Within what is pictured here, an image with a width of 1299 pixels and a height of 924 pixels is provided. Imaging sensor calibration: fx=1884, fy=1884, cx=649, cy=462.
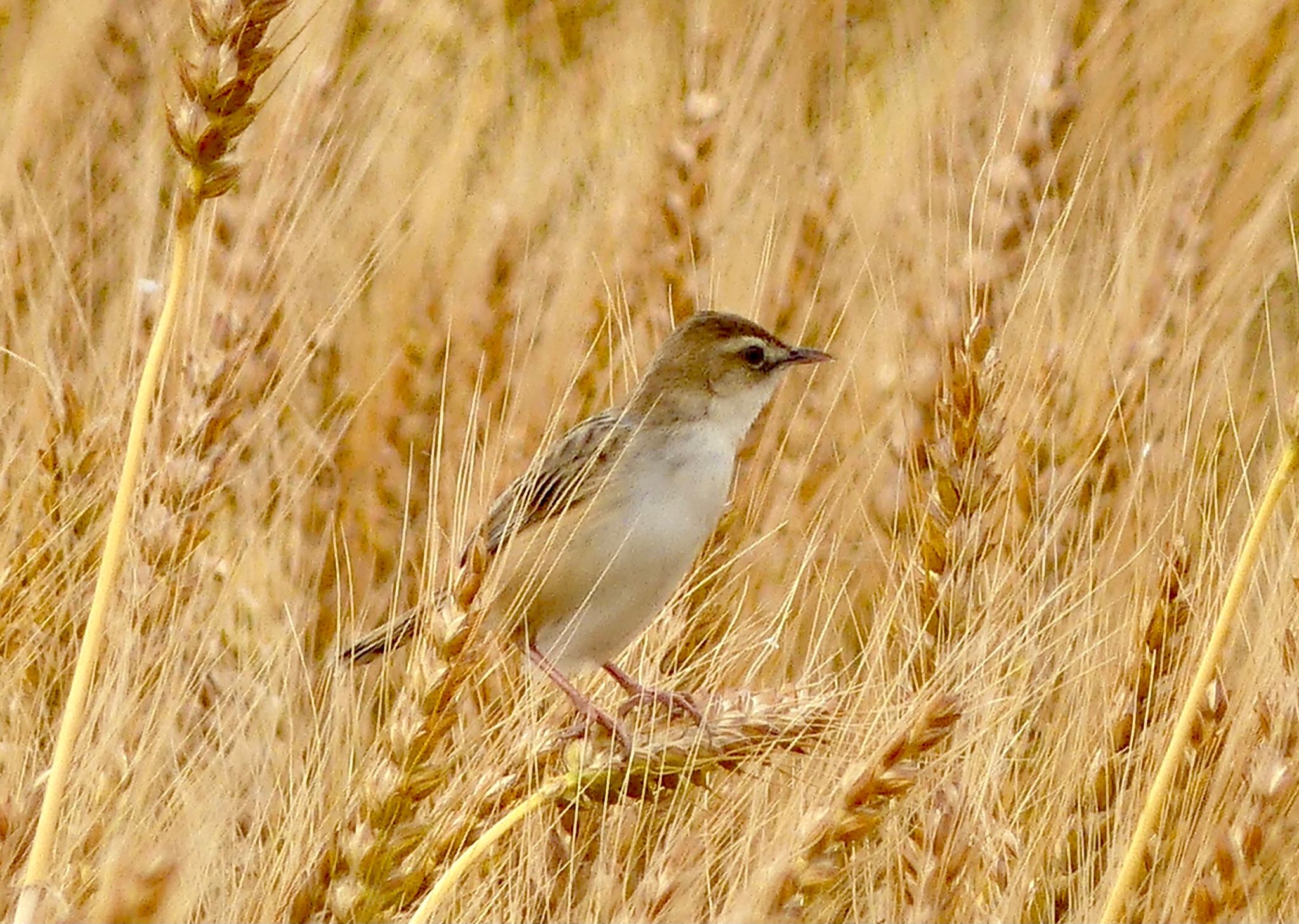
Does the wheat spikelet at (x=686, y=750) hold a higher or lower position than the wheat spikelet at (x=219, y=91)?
lower

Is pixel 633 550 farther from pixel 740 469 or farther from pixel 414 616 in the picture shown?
pixel 740 469

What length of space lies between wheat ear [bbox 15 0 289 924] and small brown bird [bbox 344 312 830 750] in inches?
56.8

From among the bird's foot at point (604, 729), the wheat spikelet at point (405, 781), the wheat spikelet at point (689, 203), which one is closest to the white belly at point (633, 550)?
the wheat spikelet at point (689, 203)

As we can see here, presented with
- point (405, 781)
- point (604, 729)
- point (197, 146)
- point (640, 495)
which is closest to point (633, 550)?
point (640, 495)

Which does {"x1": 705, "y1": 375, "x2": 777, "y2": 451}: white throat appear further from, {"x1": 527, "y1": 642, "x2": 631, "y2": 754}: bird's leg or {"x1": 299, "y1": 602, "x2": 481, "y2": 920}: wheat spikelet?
{"x1": 299, "y1": 602, "x2": 481, "y2": 920}: wheat spikelet

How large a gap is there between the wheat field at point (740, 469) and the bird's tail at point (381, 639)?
0.10 meters

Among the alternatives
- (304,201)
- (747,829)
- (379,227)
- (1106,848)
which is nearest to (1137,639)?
(1106,848)

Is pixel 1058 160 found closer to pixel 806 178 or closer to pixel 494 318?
pixel 806 178

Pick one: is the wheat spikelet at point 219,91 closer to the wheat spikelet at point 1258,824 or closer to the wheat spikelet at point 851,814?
the wheat spikelet at point 851,814

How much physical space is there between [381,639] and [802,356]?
112 centimetres

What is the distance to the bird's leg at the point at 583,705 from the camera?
2582 mm

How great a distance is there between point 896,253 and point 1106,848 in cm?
222

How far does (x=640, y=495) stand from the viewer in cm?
382

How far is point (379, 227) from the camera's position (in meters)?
4.98
